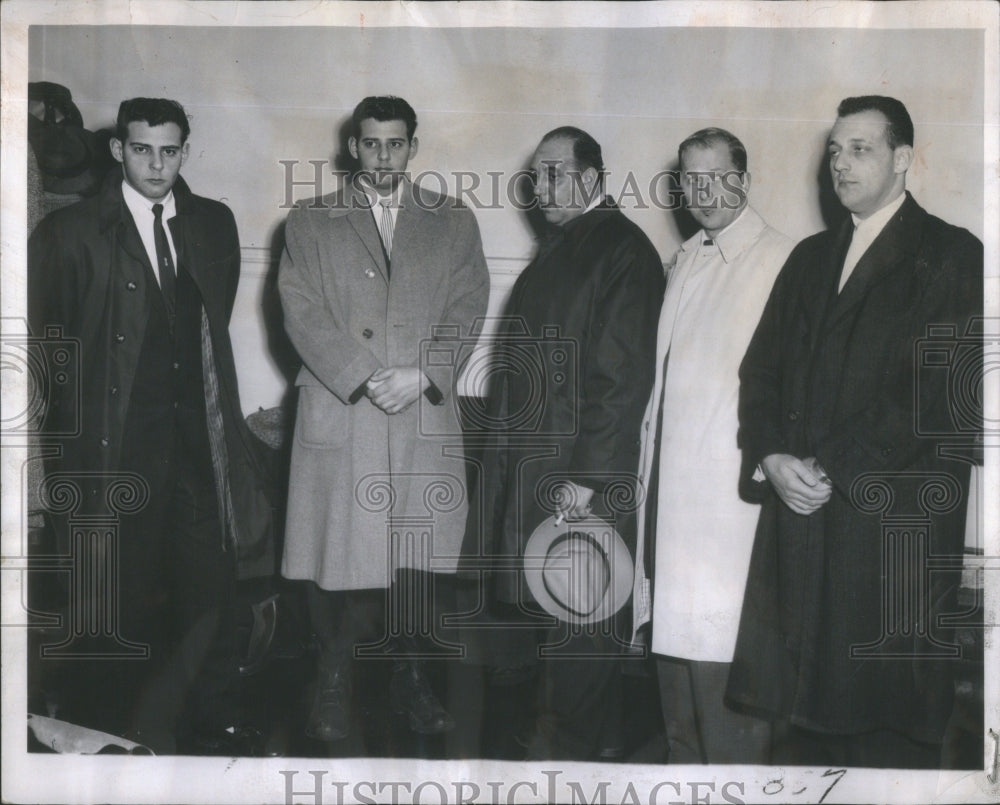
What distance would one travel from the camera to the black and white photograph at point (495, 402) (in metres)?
1.87

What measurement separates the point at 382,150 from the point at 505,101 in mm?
259

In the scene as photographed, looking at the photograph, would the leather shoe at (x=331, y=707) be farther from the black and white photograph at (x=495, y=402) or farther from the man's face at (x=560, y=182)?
the man's face at (x=560, y=182)

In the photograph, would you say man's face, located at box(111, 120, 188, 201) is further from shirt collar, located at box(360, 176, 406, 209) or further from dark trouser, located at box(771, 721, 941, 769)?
dark trouser, located at box(771, 721, 941, 769)

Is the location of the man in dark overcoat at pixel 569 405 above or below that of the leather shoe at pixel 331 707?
above

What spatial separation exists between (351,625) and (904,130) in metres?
1.45

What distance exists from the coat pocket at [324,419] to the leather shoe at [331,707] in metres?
0.45

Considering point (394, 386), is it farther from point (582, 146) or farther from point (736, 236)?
point (736, 236)

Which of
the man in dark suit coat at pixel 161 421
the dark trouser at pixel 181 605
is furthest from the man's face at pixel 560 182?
the dark trouser at pixel 181 605

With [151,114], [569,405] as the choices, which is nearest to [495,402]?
[569,405]

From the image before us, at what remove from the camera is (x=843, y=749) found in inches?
74.3

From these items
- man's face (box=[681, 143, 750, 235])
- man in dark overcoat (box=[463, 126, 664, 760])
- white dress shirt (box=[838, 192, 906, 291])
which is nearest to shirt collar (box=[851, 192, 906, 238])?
white dress shirt (box=[838, 192, 906, 291])

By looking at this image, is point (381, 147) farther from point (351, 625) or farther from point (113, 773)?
point (113, 773)

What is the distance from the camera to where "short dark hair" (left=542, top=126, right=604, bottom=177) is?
188cm

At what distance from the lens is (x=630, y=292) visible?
1.86 m
